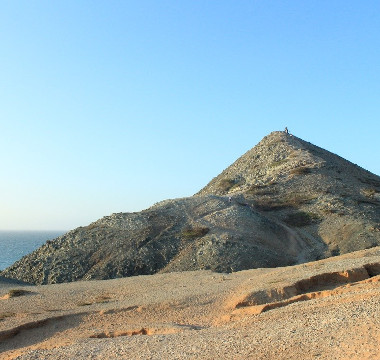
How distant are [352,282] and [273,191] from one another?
36.9 metres

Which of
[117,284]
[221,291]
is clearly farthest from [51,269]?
[221,291]

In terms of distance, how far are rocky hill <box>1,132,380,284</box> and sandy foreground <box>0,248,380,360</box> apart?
7.99 meters

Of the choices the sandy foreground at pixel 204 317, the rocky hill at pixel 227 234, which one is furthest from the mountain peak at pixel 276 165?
the sandy foreground at pixel 204 317

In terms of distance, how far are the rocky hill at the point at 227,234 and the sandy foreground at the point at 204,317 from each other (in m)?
7.99

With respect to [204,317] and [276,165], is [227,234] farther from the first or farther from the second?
[276,165]

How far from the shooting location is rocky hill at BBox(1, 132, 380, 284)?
3678cm

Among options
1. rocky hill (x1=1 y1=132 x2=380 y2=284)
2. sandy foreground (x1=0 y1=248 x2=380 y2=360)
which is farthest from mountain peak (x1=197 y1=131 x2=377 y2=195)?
sandy foreground (x1=0 y1=248 x2=380 y2=360)

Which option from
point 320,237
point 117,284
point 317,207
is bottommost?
point 117,284

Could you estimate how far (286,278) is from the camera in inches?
816

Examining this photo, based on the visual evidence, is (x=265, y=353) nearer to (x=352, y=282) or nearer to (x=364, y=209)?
(x=352, y=282)

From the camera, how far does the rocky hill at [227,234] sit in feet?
121

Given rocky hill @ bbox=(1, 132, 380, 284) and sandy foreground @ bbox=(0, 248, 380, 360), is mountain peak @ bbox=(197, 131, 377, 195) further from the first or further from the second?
sandy foreground @ bbox=(0, 248, 380, 360)

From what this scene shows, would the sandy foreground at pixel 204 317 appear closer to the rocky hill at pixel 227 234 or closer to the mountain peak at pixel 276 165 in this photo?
the rocky hill at pixel 227 234

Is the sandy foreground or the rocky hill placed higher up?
the rocky hill
